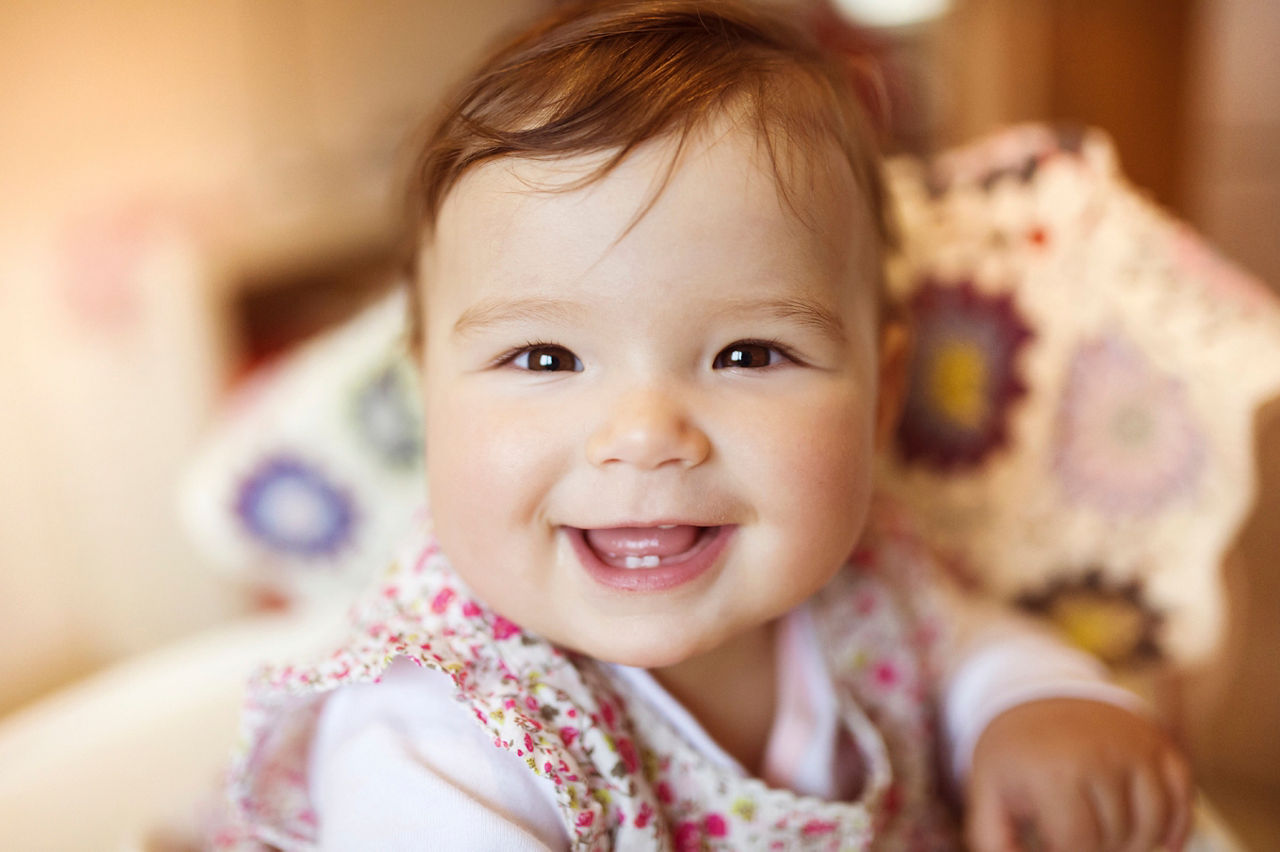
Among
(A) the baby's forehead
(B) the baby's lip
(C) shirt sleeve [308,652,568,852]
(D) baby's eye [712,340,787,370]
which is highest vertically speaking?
(A) the baby's forehead

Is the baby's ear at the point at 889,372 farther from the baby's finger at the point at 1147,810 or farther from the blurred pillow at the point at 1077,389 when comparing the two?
the baby's finger at the point at 1147,810

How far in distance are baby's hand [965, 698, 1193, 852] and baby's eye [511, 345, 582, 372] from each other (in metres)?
0.39

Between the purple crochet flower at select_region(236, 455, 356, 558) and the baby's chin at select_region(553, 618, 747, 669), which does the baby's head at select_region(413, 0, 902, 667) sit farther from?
the purple crochet flower at select_region(236, 455, 356, 558)

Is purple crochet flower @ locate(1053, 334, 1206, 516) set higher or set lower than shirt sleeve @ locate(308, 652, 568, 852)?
higher

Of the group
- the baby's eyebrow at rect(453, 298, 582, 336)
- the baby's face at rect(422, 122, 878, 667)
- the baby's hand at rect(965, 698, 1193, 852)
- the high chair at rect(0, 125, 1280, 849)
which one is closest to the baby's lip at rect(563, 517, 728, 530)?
the baby's face at rect(422, 122, 878, 667)

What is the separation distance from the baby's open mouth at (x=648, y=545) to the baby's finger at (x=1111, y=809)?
31cm

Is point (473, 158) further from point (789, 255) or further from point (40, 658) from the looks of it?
point (40, 658)

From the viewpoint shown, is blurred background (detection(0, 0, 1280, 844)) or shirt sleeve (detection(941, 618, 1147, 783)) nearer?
shirt sleeve (detection(941, 618, 1147, 783))

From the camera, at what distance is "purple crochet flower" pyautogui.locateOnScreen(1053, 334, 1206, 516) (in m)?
0.76

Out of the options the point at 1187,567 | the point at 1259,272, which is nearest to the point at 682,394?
the point at 1187,567

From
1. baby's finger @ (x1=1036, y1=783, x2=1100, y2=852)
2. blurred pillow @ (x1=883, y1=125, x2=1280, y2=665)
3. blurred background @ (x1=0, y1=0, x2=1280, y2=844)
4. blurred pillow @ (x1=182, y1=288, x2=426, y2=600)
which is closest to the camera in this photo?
baby's finger @ (x1=1036, y1=783, x2=1100, y2=852)

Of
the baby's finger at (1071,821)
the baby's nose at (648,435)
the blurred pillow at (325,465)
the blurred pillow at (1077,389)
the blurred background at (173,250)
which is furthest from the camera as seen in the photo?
the blurred background at (173,250)

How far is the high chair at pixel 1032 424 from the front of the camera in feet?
2.49

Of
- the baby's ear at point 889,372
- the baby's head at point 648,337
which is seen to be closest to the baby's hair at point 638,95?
the baby's head at point 648,337
